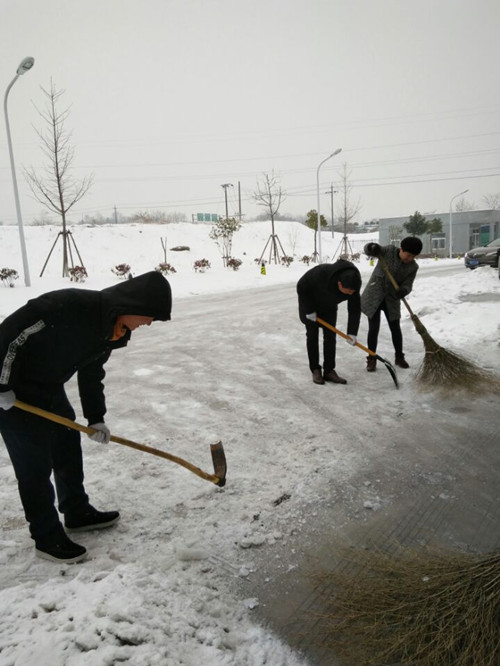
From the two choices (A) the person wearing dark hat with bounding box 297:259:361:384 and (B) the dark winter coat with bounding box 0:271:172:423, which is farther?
(A) the person wearing dark hat with bounding box 297:259:361:384

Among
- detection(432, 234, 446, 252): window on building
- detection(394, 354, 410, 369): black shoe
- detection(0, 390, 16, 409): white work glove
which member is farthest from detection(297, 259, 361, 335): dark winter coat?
detection(432, 234, 446, 252): window on building

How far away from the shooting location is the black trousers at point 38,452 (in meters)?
2.04

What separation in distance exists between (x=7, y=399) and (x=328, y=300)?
327 cm

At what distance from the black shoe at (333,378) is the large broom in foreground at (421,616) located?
286 centimetres

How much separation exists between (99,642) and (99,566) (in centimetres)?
53

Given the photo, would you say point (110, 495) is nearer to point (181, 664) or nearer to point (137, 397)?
point (181, 664)

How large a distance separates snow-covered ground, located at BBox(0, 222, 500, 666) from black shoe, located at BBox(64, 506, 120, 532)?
11cm

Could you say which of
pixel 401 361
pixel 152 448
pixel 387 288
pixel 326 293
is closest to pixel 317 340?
pixel 326 293

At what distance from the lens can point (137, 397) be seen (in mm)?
4434

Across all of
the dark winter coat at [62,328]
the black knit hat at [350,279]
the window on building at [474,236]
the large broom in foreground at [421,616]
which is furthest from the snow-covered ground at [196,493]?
the window on building at [474,236]

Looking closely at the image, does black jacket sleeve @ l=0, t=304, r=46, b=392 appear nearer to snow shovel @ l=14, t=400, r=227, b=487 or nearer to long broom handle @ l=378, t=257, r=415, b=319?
snow shovel @ l=14, t=400, r=227, b=487

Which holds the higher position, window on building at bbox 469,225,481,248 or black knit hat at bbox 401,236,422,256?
window on building at bbox 469,225,481,248

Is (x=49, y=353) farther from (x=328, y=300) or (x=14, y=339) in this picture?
(x=328, y=300)

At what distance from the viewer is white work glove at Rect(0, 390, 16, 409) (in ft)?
6.32
